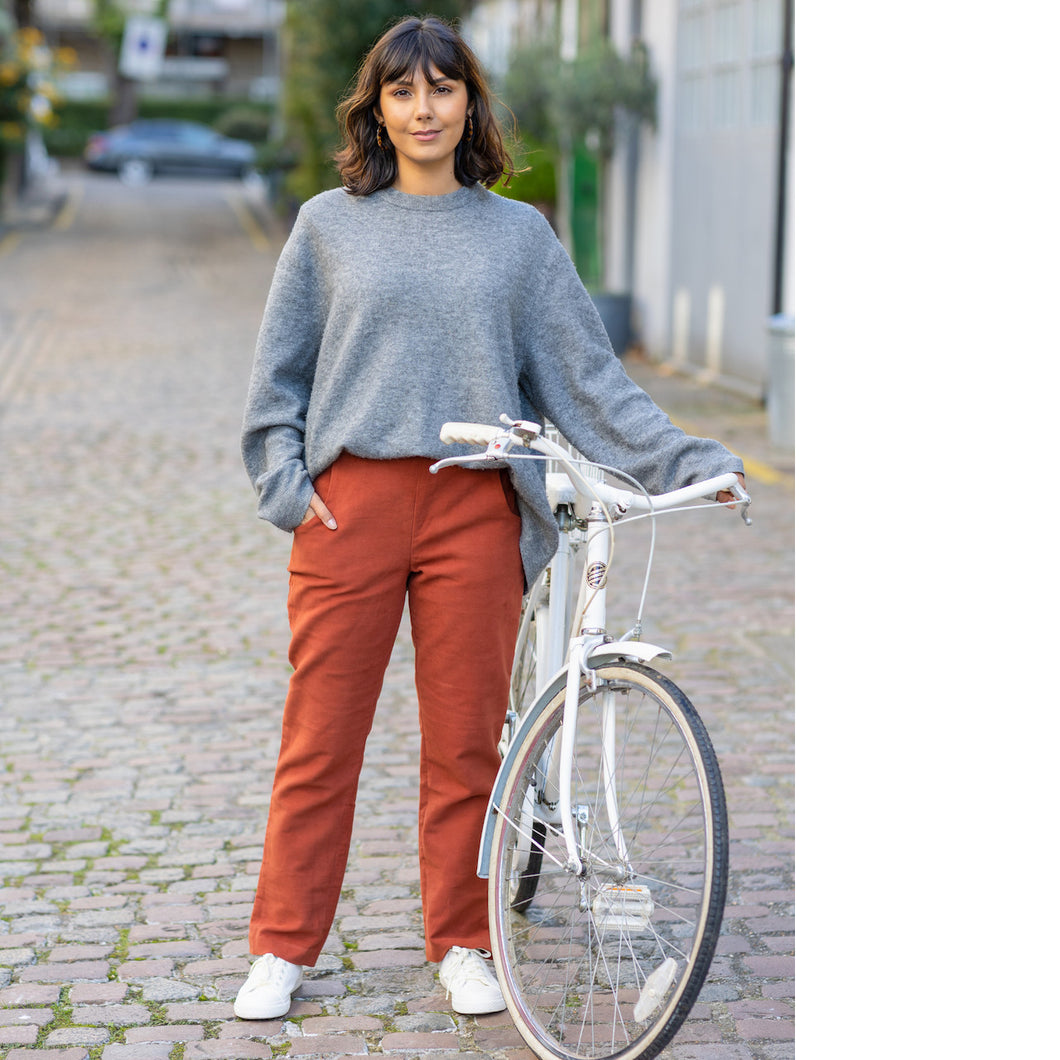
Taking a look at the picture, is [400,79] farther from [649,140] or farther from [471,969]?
[649,140]

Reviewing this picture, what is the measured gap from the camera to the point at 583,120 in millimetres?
15359

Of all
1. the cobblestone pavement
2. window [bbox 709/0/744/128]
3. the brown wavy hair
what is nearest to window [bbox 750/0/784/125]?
window [bbox 709/0/744/128]

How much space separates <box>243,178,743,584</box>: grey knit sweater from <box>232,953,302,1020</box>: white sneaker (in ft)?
2.89

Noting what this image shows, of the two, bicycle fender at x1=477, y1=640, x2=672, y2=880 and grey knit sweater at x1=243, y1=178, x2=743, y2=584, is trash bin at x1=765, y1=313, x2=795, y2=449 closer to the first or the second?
grey knit sweater at x1=243, y1=178, x2=743, y2=584

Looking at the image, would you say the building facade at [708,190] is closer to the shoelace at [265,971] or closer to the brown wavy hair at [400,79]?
the brown wavy hair at [400,79]

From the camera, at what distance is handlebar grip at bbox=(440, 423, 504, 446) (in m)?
2.64

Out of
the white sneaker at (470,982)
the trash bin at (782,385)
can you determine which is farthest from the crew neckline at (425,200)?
the trash bin at (782,385)

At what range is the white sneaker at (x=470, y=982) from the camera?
3.15 m

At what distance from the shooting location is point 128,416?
1173 cm

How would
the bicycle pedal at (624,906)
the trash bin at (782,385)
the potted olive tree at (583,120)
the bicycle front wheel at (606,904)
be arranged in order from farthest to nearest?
the potted olive tree at (583,120)
the trash bin at (782,385)
the bicycle pedal at (624,906)
the bicycle front wheel at (606,904)

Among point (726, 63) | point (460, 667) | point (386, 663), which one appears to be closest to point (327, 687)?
point (386, 663)
